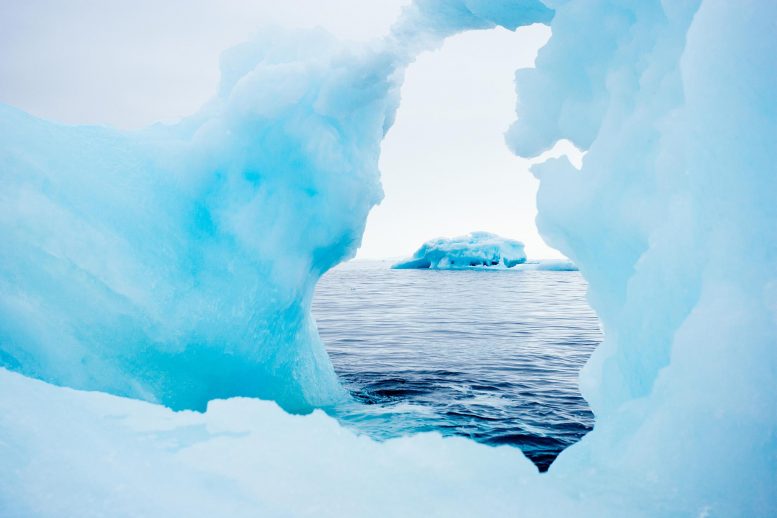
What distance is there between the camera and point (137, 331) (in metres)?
→ 5.01

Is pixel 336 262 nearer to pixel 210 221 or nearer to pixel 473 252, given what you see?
pixel 210 221

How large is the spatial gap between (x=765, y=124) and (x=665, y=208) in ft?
3.20

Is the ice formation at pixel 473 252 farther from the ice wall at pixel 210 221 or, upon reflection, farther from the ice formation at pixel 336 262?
the ice wall at pixel 210 221

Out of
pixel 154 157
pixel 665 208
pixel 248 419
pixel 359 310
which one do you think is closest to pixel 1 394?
pixel 248 419

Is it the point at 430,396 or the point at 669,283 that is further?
the point at 430,396

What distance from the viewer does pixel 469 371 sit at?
10047 millimetres

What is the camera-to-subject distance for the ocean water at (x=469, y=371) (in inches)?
256

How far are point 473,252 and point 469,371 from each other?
43537mm

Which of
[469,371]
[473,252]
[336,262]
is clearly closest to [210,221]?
[336,262]

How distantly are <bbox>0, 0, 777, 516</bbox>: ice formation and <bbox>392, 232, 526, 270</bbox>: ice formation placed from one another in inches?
1792

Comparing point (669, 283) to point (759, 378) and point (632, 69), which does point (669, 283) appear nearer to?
point (759, 378)

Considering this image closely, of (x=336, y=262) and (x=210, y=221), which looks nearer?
(x=210, y=221)

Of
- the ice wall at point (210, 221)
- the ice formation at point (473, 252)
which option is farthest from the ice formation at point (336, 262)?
the ice formation at point (473, 252)

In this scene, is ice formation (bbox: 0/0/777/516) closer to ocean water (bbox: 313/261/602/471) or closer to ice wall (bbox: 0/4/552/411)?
ice wall (bbox: 0/4/552/411)
